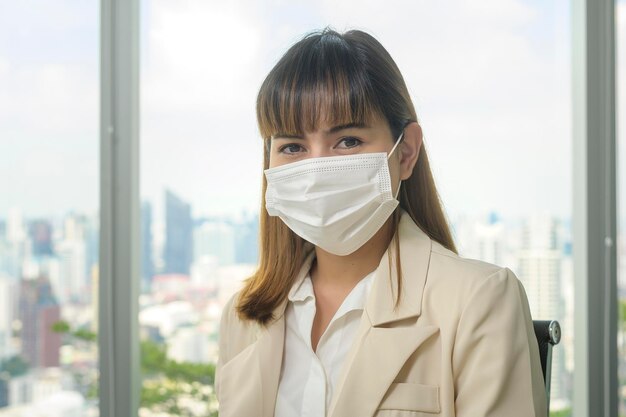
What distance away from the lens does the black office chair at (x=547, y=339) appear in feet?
4.47

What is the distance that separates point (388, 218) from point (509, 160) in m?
1.06

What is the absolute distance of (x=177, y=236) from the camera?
96.4 inches

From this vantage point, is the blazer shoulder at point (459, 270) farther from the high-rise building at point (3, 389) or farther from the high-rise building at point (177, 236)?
the high-rise building at point (3, 389)

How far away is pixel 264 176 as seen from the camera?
1554 millimetres

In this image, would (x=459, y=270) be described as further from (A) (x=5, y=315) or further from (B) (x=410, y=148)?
(A) (x=5, y=315)

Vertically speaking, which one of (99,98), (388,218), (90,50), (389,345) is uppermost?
(90,50)

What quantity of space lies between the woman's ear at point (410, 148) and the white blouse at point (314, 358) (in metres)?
0.24

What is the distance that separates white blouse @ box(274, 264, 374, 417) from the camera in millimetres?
1381

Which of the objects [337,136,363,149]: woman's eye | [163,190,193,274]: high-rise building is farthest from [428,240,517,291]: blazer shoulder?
[163,190,193,274]: high-rise building

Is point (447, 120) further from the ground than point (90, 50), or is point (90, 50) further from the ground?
point (90, 50)

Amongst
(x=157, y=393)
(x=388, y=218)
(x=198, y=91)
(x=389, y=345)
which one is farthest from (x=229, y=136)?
(x=389, y=345)

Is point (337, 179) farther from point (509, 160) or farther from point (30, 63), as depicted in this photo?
point (30, 63)

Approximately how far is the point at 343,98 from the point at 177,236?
4.16ft

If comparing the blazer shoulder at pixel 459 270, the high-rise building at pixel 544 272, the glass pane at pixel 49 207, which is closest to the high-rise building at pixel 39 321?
the glass pane at pixel 49 207
